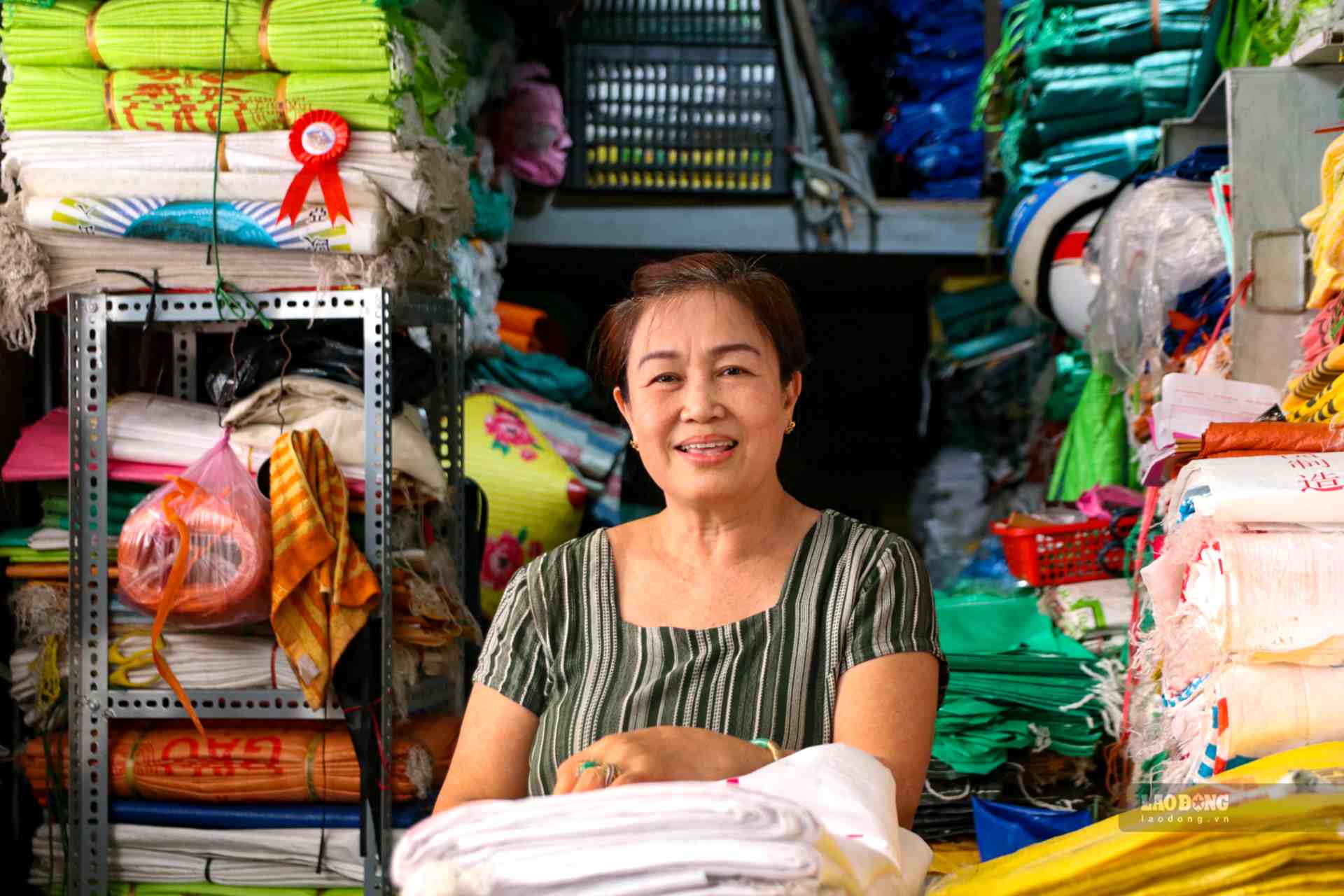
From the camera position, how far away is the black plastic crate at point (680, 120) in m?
5.40

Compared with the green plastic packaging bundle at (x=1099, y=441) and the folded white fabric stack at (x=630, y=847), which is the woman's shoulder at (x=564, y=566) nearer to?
the folded white fabric stack at (x=630, y=847)

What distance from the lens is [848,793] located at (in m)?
1.09

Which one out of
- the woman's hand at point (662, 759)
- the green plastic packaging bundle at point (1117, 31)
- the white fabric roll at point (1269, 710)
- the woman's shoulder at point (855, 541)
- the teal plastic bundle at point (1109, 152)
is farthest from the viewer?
the teal plastic bundle at point (1109, 152)

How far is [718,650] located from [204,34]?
1.89m

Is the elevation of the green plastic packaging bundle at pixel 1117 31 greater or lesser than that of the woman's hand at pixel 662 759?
greater

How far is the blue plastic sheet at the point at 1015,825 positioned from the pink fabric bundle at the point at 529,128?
11.7ft

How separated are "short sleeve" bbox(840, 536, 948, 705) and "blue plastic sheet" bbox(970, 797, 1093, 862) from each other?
0.44m

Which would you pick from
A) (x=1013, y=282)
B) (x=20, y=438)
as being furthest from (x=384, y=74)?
(x=1013, y=282)

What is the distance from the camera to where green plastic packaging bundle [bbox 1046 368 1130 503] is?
4.09 metres

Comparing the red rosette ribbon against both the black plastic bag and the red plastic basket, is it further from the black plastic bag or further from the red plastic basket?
the red plastic basket

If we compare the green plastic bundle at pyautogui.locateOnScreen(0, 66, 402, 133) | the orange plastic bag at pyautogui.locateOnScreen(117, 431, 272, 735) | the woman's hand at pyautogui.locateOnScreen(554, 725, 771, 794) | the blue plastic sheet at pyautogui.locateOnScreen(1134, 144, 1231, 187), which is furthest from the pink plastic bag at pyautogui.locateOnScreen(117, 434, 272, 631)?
the blue plastic sheet at pyautogui.locateOnScreen(1134, 144, 1231, 187)

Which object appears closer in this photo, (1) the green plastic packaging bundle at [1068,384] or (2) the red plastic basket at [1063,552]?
(2) the red plastic basket at [1063,552]

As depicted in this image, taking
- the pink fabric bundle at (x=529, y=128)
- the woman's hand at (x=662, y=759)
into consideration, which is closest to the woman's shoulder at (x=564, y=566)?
the woman's hand at (x=662, y=759)

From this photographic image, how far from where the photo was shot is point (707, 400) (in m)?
1.75
